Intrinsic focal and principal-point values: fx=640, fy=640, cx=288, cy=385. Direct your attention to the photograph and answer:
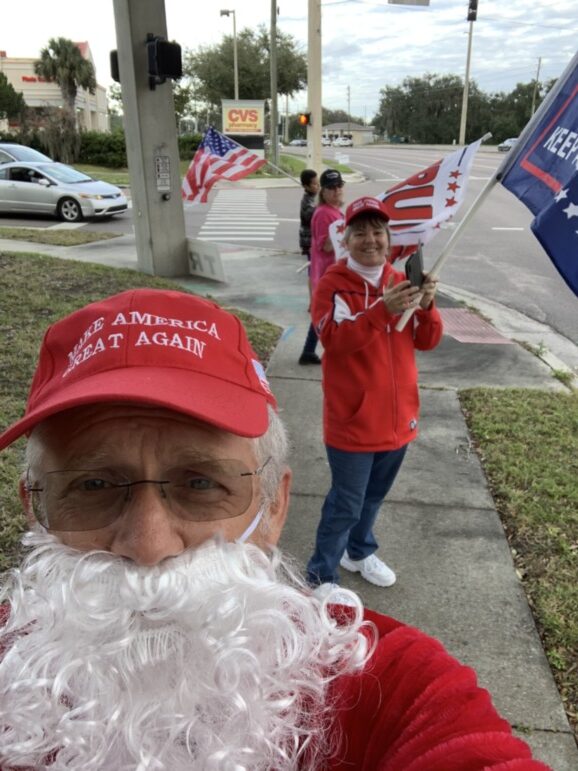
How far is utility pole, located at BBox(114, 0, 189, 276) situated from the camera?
8438 mm

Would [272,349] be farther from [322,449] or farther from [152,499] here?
[152,499]

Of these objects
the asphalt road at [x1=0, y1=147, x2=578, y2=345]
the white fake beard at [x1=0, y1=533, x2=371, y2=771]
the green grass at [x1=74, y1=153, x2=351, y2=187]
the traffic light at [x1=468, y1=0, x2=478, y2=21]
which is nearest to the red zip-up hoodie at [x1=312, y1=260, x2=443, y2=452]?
the white fake beard at [x1=0, y1=533, x2=371, y2=771]

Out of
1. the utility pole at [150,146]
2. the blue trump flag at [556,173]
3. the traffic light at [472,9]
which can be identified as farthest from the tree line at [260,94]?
the blue trump flag at [556,173]

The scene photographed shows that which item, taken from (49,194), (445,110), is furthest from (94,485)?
(445,110)

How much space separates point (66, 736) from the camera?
1066mm

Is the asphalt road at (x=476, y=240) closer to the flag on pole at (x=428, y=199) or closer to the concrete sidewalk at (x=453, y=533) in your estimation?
the concrete sidewalk at (x=453, y=533)

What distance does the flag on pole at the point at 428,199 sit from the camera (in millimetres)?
3312

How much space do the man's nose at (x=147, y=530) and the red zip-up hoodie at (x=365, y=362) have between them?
5.35 ft

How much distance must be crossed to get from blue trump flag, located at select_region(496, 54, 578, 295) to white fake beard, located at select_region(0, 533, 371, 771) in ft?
4.46

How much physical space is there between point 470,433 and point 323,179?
2837 millimetres

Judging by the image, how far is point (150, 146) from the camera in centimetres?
910

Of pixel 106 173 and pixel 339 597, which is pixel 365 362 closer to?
pixel 339 597

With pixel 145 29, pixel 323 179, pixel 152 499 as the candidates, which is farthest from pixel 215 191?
pixel 152 499

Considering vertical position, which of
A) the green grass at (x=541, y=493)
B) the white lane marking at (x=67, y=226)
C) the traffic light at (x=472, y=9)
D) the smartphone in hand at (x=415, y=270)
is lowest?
the green grass at (x=541, y=493)
